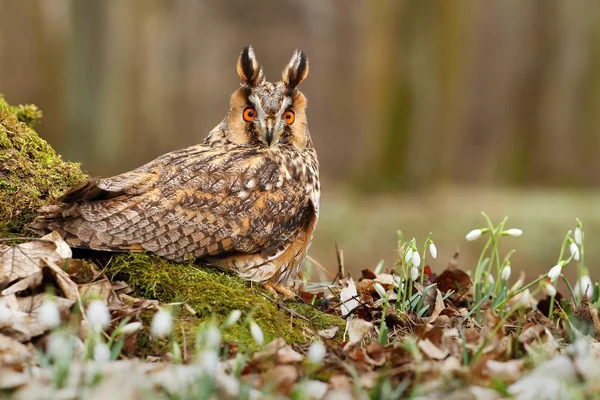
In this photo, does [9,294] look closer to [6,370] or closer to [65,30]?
[6,370]

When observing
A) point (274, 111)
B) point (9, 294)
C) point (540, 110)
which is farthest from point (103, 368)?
point (540, 110)

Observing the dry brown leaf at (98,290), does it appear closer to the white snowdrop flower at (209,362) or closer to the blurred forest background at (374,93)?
the white snowdrop flower at (209,362)

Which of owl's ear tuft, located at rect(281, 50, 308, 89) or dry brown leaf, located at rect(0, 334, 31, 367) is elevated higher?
owl's ear tuft, located at rect(281, 50, 308, 89)

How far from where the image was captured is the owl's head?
4.50m

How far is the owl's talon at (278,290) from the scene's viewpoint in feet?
13.4

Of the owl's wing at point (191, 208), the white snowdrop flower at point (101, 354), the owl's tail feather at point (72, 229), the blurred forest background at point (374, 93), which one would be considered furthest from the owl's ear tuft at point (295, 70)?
the blurred forest background at point (374, 93)

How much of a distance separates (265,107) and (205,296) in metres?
1.33

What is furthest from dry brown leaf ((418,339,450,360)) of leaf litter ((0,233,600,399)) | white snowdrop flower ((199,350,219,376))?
white snowdrop flower ((199,350,219,376))

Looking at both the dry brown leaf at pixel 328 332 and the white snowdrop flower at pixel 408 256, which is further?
the white snowdrop flower at pixel 408 256

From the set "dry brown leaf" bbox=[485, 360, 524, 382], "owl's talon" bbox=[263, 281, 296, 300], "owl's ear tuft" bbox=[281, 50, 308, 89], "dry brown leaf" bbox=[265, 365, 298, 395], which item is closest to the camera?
"dry brown leaf" bbox=[265, 365, 298, 395]

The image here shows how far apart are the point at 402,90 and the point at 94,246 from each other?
614 centimetres

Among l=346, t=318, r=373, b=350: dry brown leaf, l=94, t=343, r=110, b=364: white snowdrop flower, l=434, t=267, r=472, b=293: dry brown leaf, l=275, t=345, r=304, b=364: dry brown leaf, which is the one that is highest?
l=94, t=343, r=110, b=364: white snowdrop flower

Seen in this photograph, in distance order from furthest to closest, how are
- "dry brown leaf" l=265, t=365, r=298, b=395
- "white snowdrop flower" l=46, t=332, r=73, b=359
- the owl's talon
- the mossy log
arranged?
the owl's talon, the mossy log, "dry brown leaf" l=265, t=365, r=298, b=395, "white snowdrop flower" l=46, t=332, r=73, b=359

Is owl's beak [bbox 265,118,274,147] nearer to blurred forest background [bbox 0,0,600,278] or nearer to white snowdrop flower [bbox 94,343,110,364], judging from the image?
white snowdrop flower [bbox 94,343,110,364]
